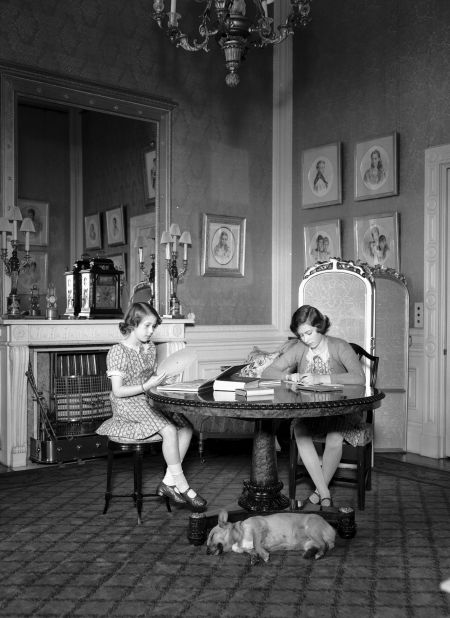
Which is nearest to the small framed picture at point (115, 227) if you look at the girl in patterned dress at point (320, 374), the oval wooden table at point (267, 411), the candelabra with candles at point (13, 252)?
the candelabra with candles at point (13, 252)

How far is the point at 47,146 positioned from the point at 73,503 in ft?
8.94

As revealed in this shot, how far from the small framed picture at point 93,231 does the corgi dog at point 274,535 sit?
2.89 m

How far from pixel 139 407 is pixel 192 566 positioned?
1001 millimetres

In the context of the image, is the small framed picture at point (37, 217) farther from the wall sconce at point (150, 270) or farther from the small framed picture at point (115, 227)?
the wall sconce at point (150, 270)

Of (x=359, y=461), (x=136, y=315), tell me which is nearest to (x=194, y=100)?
(x=136, y=315)

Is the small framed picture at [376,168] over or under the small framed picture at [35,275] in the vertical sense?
over

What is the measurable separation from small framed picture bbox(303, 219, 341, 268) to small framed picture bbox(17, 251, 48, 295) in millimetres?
2334

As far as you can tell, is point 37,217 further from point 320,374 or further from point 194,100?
point 320,374

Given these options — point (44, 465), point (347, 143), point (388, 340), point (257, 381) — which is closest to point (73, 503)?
point (44, 465)

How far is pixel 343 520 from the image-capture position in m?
3.34

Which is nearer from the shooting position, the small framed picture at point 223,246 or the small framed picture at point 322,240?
the small framed picture at point 322,240

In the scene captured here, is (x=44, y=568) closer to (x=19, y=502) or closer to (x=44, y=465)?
(x=19, y=502)

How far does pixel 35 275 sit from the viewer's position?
17.1ft

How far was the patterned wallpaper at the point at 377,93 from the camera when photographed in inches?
211
